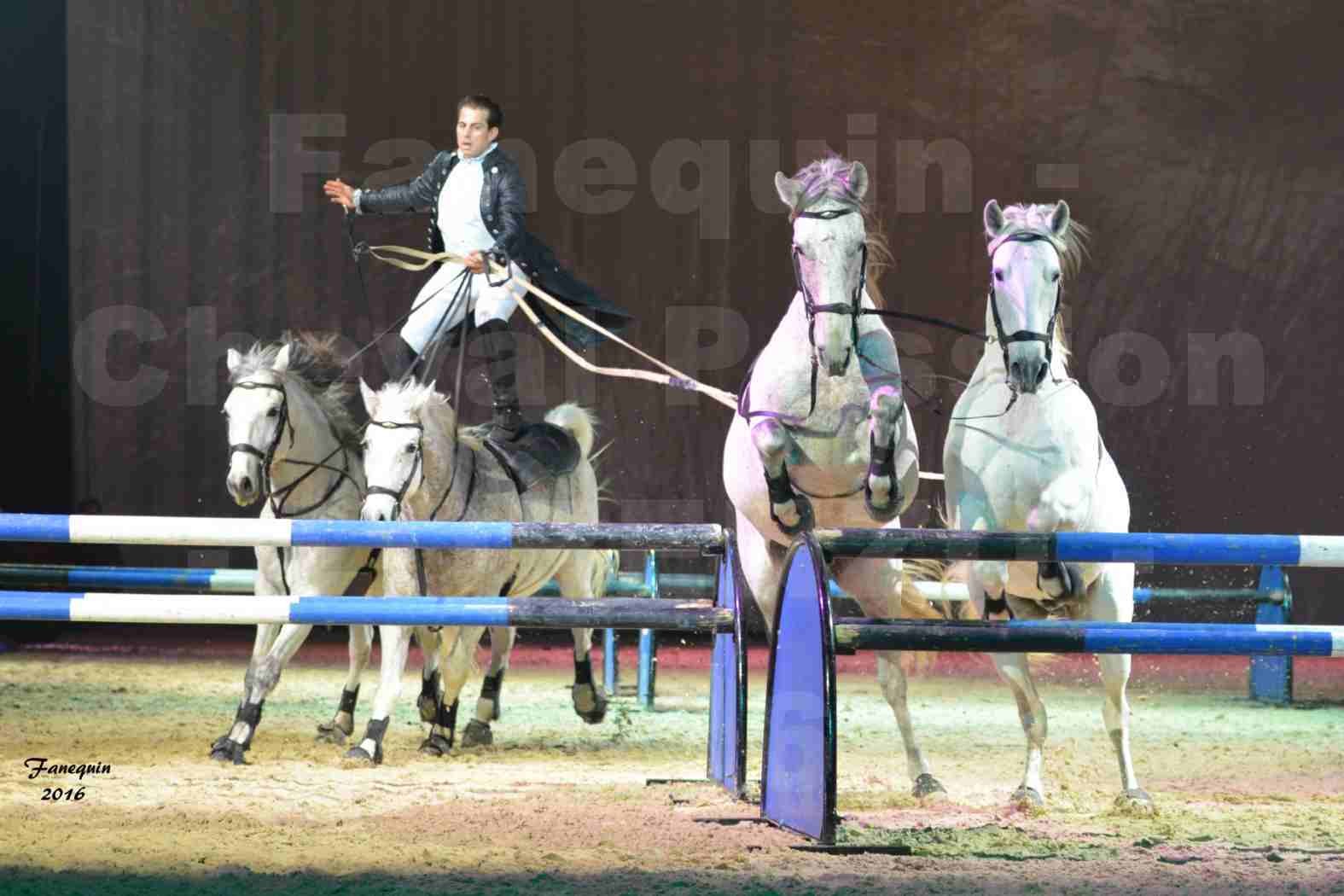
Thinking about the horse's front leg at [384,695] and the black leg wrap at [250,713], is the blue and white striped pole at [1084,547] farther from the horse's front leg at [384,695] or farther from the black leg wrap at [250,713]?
the black leg wrap at [250,713]

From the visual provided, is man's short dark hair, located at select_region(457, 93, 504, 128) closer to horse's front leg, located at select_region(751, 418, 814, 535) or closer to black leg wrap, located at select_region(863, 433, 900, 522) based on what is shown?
horse's front leg, located at select_region(751, 418, 814, 535)

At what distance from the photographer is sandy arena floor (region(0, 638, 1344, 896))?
11.1 ft

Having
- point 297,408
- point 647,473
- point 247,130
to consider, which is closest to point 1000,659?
point 297,408

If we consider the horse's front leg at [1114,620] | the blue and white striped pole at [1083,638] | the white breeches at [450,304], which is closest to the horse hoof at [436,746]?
the white breeches at [450,304]

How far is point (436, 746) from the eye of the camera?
6.05 m

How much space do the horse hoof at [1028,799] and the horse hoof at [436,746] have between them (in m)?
2.31

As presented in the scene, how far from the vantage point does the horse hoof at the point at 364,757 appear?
545 centimetres

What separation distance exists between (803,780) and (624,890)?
0.68 meters

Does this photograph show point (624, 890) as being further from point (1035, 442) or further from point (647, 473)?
point (647, 473)

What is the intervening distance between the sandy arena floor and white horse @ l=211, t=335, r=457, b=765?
265 millimetres

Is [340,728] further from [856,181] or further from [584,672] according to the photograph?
[856,181]

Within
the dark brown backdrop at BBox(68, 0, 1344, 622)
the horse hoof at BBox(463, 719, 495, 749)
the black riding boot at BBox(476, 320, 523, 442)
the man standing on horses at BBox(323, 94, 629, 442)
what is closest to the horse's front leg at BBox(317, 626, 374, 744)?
the horse hoof at BBox(463, 719, 495, 749)

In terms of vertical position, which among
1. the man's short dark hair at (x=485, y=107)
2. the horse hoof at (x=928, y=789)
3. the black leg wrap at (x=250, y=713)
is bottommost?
the horse hoof at (x=928, y=789)

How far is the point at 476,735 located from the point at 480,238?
1949mm
